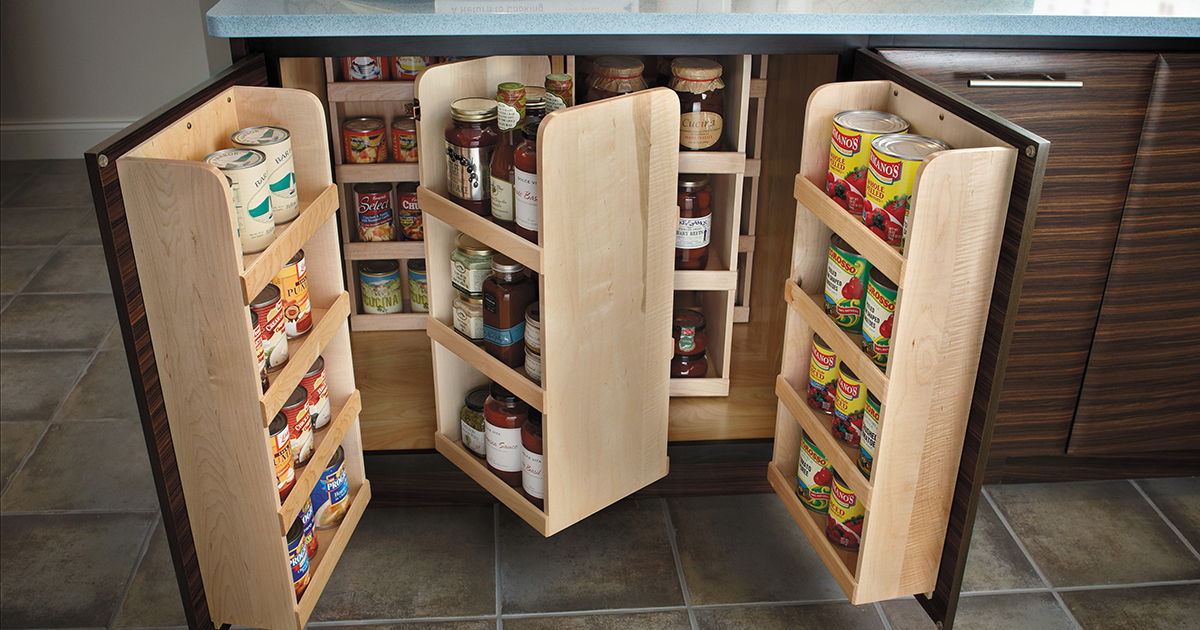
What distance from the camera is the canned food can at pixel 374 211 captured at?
1.87 meters

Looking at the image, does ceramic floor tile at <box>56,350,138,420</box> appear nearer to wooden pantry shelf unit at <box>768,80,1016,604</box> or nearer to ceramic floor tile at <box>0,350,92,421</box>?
ceramic floor tile at <box>0,350,92,421</box>

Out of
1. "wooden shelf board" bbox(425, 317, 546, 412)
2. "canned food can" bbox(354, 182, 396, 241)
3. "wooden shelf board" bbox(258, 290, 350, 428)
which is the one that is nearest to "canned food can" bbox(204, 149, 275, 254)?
"wooden shelf board" bbox(258, 290, 350, 428)

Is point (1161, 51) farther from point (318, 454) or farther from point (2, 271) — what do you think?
point (2, 271)

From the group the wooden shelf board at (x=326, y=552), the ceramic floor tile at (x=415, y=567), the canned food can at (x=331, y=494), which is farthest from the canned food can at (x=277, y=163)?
the ceramic floor tile at (x=415, y=567)

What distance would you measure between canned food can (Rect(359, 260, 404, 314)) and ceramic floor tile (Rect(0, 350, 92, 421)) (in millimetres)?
964

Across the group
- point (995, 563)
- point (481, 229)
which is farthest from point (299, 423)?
point (995, 563)

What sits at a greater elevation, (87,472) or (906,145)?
(906,145)

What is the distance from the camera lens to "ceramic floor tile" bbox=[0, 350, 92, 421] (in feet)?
7.62

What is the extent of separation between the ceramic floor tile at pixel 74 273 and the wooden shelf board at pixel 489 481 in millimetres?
1621

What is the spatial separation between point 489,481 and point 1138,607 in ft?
4.08

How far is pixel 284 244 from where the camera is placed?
1318mm

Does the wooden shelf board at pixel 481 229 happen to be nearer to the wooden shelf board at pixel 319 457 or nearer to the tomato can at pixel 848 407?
the wooden shelf board at pixel 319 457

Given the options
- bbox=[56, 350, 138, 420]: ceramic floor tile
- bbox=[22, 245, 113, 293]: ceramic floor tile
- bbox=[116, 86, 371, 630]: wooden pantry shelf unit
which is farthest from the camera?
bbox=[22, 245, 113, 293]: ceramic floor tile

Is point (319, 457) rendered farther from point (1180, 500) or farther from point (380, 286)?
point (1180, 500)
